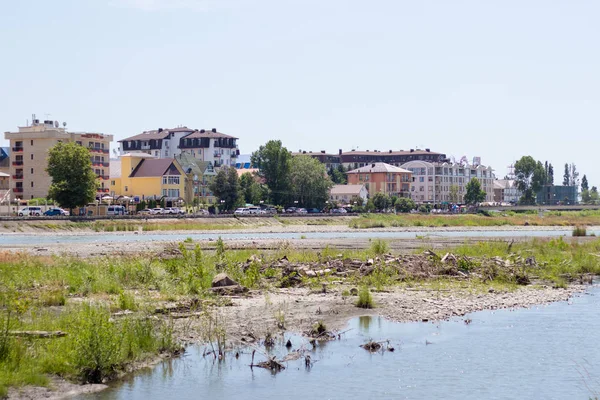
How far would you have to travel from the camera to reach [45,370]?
17281 millimetres

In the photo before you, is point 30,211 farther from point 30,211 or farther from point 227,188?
point 227,188

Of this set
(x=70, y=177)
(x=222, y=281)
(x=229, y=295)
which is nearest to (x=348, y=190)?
(x=70, y=177)

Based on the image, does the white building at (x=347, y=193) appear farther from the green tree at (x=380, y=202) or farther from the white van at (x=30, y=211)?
the white van at (x=30, y=211)

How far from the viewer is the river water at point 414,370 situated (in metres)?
17.4

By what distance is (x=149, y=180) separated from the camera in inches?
5861

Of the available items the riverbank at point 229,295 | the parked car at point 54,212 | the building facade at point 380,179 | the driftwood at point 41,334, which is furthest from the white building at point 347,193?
the driftwood at point 41,334

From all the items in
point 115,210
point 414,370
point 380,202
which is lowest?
point 414,370

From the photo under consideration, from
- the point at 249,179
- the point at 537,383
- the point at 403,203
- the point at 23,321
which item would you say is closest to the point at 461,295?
the point at 537,383

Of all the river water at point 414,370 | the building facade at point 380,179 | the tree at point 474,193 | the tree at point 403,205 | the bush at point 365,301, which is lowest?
the river water at point 414,370

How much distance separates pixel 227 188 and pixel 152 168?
21069 millimetres

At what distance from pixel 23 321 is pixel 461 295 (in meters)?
16.0

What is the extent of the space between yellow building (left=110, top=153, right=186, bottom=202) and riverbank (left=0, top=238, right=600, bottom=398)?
108097 millimetres

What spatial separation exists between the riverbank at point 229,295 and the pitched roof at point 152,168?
10896 centimetres

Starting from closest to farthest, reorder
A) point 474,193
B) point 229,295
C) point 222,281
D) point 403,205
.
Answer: point 229,295
point 222,281
point 403,205
point 474,193
